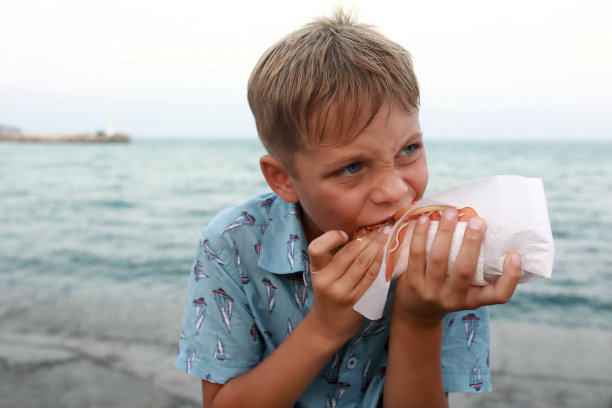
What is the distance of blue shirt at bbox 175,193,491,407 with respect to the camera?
1748 mm

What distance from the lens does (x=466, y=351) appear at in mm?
1867

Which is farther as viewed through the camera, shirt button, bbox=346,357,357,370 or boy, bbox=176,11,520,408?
shirt button, bbox=346,357,357,370

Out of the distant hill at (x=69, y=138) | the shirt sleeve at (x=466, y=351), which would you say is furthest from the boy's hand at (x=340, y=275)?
the distant hill at (x=69, y=138)

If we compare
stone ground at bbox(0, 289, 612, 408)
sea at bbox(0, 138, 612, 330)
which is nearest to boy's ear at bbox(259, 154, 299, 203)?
stone ground at bbox(0, 289, 612, 408)

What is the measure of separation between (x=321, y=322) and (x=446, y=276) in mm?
413

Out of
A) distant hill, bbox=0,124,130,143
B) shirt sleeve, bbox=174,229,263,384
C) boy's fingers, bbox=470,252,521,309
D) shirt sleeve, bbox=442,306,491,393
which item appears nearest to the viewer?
boy's fingers, bbox=470,252,521,309

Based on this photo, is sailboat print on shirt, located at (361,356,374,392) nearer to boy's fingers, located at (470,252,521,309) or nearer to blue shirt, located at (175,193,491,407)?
blue shirt, located at (175,193,491,407)

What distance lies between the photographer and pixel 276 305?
5.94 feet

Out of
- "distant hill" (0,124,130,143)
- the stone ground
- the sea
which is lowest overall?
"distant hill" (0,124,130,143)

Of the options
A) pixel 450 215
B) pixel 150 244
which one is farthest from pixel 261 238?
pixel 150 244

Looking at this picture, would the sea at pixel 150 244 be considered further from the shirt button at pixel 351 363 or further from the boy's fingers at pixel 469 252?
the boy's fingers at pixel 469 252

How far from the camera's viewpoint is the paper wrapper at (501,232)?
132 cm

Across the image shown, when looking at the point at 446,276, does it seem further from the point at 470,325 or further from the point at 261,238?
the point at 261,238

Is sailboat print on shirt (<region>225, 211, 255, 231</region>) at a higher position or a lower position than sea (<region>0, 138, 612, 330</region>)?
higher
